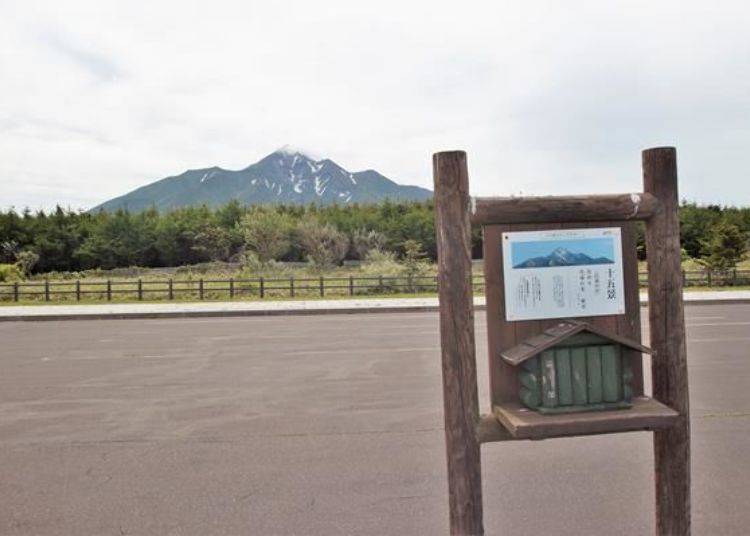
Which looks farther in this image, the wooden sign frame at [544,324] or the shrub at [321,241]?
the shrub at [321,241]

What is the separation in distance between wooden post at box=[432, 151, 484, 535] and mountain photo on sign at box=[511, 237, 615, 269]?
33 centimetres

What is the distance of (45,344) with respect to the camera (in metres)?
13.6

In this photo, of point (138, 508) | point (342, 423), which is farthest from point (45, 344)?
point (138, 508)

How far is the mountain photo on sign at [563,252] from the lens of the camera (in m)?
3.04

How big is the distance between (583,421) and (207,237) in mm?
49231

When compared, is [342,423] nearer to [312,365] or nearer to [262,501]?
[262,501]

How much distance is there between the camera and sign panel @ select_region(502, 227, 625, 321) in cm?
303

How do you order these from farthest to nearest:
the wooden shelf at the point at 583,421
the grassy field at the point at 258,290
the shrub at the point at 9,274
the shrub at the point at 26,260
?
the shrub at the point at 26,260, the shrub at the point at 9,274, the grassy field at the point at 258,290, the wooden shelf at the point at 583,421

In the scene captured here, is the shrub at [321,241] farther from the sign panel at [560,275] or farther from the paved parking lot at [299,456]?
the sign panel at [560,275]

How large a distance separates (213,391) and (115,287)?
27155mm

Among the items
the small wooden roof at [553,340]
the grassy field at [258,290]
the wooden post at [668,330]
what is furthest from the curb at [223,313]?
the small wooden roof at [553,340]

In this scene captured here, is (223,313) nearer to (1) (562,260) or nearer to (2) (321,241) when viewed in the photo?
(1) (562,260)

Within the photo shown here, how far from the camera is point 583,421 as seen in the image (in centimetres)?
280

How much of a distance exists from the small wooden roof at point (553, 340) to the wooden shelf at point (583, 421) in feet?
0.86
